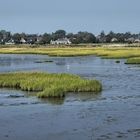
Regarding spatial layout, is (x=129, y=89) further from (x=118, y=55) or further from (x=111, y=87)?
(x=118, y=55)

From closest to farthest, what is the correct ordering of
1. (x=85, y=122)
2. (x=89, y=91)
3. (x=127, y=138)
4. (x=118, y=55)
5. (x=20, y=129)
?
(x=127, y=138) → (x=20, y=129) → (x=85, y=122) → (x=89, y=91) → (x=118, y=55)

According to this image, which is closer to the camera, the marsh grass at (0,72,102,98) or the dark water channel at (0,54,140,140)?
the dark water channel at (0,54,140,140)

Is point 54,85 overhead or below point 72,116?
overhead

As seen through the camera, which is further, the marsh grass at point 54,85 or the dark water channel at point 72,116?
the marsh grass at point 54,85

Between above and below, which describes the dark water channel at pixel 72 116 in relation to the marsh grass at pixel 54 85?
below

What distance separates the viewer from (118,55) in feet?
292

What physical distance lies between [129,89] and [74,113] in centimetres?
1174

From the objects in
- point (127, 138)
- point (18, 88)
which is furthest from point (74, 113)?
point (18, 88)

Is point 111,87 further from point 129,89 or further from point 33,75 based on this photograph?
point 33,75

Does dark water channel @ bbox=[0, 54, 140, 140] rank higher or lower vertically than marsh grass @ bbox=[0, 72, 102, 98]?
lower

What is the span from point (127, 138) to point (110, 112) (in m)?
5.99

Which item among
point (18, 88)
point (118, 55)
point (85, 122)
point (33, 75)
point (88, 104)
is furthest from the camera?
point (118, 55)

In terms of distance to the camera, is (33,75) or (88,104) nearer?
(88,104)

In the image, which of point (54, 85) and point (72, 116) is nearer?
point (72, 116)
